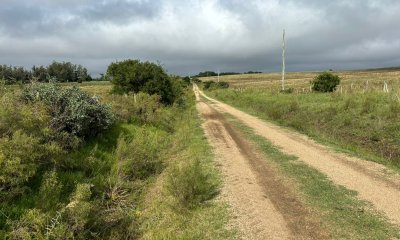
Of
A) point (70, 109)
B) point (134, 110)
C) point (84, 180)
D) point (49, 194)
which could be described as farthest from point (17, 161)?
point (134, 110)

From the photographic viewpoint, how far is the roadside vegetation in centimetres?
629

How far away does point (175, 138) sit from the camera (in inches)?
619

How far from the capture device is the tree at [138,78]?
27.1 metres

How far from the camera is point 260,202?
7.50 meters

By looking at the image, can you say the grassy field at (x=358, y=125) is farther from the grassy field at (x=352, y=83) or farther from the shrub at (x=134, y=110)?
the shrub at (x=134, y=110)

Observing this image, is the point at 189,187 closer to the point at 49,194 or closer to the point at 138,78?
the point at 49,194

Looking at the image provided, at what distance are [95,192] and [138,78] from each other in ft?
63.7

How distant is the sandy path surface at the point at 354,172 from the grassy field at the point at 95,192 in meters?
2.68

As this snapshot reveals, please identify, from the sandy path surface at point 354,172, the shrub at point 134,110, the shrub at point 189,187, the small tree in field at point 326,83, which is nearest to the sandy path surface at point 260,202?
the shrub at point 189,187

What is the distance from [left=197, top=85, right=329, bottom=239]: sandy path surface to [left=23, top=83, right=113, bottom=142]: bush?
360 cm

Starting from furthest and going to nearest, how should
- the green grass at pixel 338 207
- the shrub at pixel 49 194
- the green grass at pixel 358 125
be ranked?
the green grass at pixel 358 125 < the shrub at pixel 49 194 < the green grass at pixel 338 207

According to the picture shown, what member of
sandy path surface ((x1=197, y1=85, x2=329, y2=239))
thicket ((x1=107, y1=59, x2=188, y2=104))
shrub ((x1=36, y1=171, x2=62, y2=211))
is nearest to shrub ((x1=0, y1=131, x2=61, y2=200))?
shrub ((x1=36, y1=171, x2=62, y2=211))

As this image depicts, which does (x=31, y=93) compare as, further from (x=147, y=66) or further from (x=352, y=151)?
(x=147, y=66)

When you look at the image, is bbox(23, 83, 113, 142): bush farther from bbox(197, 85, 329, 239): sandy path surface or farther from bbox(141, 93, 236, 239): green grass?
bbox(197, 85, 329, 239): sandy path surface
